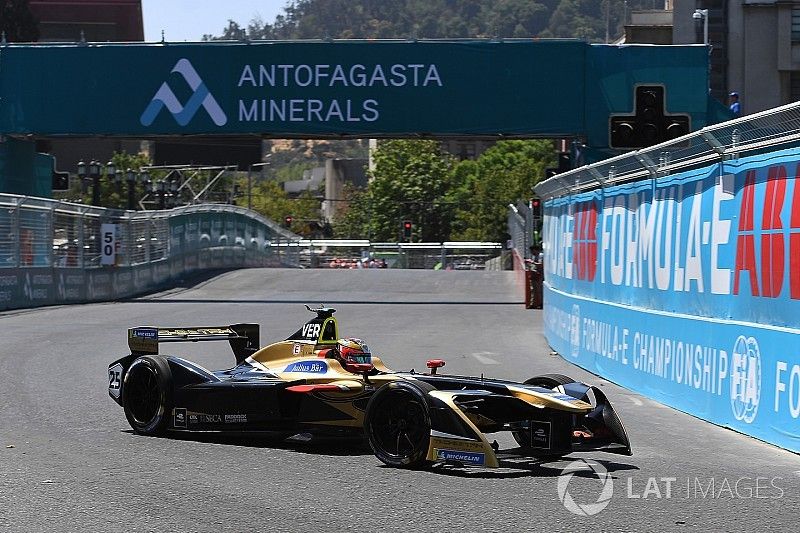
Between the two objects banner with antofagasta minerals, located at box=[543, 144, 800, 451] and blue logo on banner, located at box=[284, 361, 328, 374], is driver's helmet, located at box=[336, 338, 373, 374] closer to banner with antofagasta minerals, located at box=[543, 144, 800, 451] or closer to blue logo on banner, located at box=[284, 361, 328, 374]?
blue logo on banner, located at box=[284, 361, 328, 374]

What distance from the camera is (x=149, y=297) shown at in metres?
32.9

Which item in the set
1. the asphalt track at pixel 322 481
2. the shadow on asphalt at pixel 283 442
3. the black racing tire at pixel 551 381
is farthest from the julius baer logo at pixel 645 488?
the shadow on asphalt at pixel 283 442

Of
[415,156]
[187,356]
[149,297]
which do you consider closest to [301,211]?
[415,156]

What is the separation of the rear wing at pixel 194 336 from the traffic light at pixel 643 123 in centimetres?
1301

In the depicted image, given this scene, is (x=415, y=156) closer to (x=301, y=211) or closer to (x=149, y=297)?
(x=301, y=211)

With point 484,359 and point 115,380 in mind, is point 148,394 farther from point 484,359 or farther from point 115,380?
point 484,359

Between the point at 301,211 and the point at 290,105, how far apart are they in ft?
397

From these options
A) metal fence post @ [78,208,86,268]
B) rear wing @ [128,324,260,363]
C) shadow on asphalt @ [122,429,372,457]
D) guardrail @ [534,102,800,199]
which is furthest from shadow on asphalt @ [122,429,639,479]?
metal fence post @ [78,208,86,268]

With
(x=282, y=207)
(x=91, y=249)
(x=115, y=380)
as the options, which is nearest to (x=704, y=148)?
(x=115, y=380)

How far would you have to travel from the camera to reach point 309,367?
9.20 m

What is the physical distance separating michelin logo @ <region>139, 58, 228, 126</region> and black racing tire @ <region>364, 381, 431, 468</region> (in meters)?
23.3

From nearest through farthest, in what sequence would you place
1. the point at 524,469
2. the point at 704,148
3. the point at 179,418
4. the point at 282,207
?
the point at 524,469
the point at 179,418
the point at 704,148
the point at 282,207

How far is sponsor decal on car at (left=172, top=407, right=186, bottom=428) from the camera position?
367 inches

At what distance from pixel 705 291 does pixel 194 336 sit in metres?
4.40
